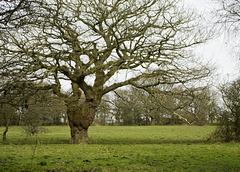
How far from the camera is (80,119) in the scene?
16469mm

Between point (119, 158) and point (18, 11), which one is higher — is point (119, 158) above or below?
below

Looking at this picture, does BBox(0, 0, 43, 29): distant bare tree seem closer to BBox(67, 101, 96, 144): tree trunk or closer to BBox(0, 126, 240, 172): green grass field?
BBox(0, 126, 240, 172): green grass field

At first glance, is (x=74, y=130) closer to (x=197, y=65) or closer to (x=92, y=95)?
(x=92, y=95)

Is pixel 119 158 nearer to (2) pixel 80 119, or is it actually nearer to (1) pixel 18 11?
(1) pixel 18 11

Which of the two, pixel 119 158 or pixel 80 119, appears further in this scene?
pixel 80 119

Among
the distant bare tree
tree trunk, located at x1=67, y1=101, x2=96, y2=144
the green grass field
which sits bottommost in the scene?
the green grass field

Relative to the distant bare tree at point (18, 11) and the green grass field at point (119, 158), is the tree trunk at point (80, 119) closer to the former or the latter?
the green grass field at point (119, 158)

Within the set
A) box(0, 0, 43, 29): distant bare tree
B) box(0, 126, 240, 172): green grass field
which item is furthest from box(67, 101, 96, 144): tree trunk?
box(0, 0, 43, 29): distant bare tree

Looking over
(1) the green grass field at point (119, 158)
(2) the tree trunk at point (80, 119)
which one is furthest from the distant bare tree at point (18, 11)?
(2) the tree trunk at point (80, 119)

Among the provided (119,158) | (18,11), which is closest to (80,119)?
(119,158)

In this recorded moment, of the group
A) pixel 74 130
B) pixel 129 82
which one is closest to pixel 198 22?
pixel 129 82

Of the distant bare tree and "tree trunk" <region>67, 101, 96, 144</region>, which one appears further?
"tree trunk" <region>67, 101, 96, 144</region>

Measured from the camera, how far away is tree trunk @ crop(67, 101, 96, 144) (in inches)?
649

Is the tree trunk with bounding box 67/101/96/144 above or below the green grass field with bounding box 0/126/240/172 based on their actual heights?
above
